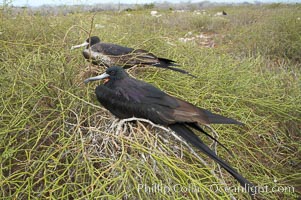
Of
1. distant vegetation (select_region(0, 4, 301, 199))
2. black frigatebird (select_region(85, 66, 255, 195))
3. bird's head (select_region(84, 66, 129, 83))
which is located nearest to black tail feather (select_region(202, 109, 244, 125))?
black frigatebird (select_region(85, 66, 255, 195))

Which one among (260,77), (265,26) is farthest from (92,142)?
(265,26)

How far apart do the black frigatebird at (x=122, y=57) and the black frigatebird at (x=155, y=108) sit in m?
0.45

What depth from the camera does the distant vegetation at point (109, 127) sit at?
1.14 m

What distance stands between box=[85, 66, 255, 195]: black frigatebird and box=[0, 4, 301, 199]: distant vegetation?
0.06 metres

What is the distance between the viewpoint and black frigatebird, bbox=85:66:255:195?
1.34 metres

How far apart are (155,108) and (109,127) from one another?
8.8 inches

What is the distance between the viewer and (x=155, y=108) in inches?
54.2

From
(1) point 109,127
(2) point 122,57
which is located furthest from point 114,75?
(2) point 122,57

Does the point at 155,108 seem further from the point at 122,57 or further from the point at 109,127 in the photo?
the point at 122,57

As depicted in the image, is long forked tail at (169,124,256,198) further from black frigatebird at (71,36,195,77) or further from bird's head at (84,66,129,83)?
black frigatebird at (71,36,195,77)

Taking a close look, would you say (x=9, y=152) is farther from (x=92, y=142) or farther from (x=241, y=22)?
(x=241, y=22)

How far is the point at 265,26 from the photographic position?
4.66 meters

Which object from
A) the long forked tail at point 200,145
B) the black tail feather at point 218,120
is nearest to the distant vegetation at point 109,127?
the long forked tail at point 200,145

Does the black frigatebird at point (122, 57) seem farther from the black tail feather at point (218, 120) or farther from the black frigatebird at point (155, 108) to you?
the black tail feather at point (218, 120)
